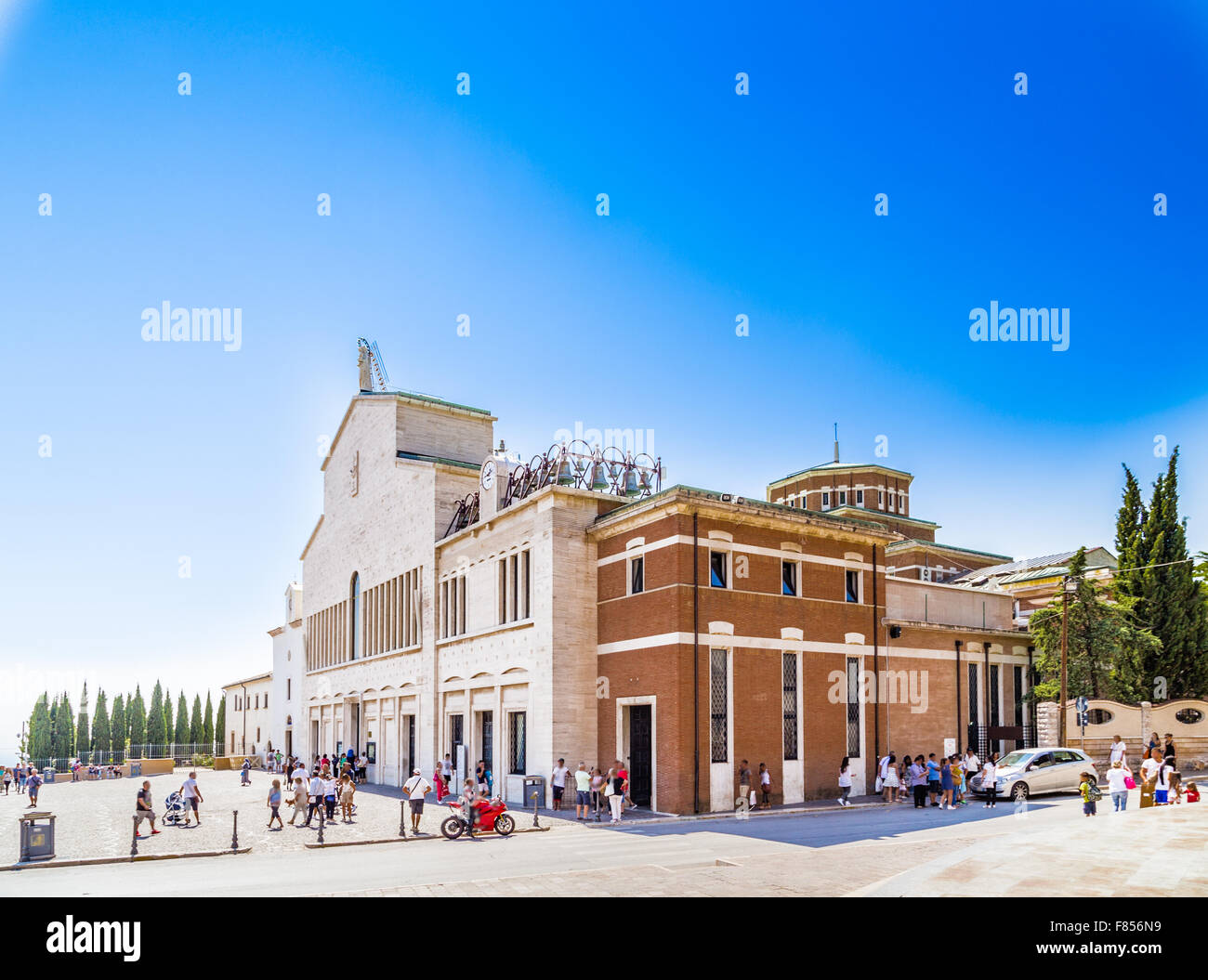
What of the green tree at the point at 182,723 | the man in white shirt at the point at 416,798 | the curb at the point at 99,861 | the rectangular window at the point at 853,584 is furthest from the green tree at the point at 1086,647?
the green tree at the point at 182,723

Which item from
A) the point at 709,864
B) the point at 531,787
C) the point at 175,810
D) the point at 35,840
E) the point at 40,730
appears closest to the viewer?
the point at 709,864

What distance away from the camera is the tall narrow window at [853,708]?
32.9 metres

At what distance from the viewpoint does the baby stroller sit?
30.1 m

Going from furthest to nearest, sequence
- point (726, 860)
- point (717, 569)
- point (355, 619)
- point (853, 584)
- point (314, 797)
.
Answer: point (355, 619) → point (853, 584) → point (717, 569) → point (314, 797) → point (726, 860)

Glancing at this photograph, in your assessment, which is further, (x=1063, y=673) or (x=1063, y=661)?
(x=1063, y=661)

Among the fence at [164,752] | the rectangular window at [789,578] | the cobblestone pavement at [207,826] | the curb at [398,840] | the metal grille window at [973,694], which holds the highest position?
the rectangular window at [789,578]

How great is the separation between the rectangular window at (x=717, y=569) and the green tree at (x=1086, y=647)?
723 inches

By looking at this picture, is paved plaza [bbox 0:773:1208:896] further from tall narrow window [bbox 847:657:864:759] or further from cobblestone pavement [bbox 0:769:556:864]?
tall narrow window [bbox 847:657:864:759]

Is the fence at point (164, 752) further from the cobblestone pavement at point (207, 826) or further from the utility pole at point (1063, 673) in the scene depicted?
the utility pole at point (1063, 673)

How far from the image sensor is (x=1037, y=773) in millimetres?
31531

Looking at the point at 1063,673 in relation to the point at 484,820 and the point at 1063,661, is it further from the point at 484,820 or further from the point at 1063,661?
the point at 484,820

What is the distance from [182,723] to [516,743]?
8334 centimetres

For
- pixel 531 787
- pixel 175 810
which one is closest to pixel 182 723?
pixel 175 810
